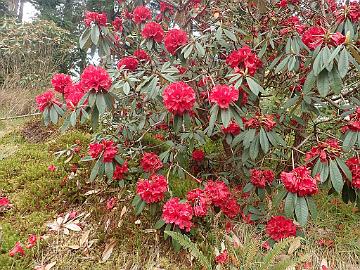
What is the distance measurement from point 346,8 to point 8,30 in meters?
7.10

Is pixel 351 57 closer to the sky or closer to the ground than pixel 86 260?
closer to the sky

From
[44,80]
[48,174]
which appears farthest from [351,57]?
[44,80]

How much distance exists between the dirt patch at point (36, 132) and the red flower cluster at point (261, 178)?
235 cm

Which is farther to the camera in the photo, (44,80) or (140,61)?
(44,80)

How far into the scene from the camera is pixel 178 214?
167cm

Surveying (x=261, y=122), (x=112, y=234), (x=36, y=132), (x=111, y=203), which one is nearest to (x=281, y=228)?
(x=261, y=122)

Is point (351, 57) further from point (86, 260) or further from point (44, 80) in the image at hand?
point (44, 80)

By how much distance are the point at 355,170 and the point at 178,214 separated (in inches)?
33.9

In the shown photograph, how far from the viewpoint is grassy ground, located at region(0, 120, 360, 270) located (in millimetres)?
1891

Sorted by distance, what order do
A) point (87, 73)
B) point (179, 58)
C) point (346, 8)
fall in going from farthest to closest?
point (179, 58) → point (346, 8) → point (87, 73)

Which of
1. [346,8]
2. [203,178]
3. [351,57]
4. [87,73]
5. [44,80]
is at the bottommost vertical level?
[44,80]

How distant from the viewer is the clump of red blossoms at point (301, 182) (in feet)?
4.87

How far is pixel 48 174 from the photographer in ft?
8.57

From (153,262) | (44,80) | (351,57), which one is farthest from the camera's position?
(44,80)
